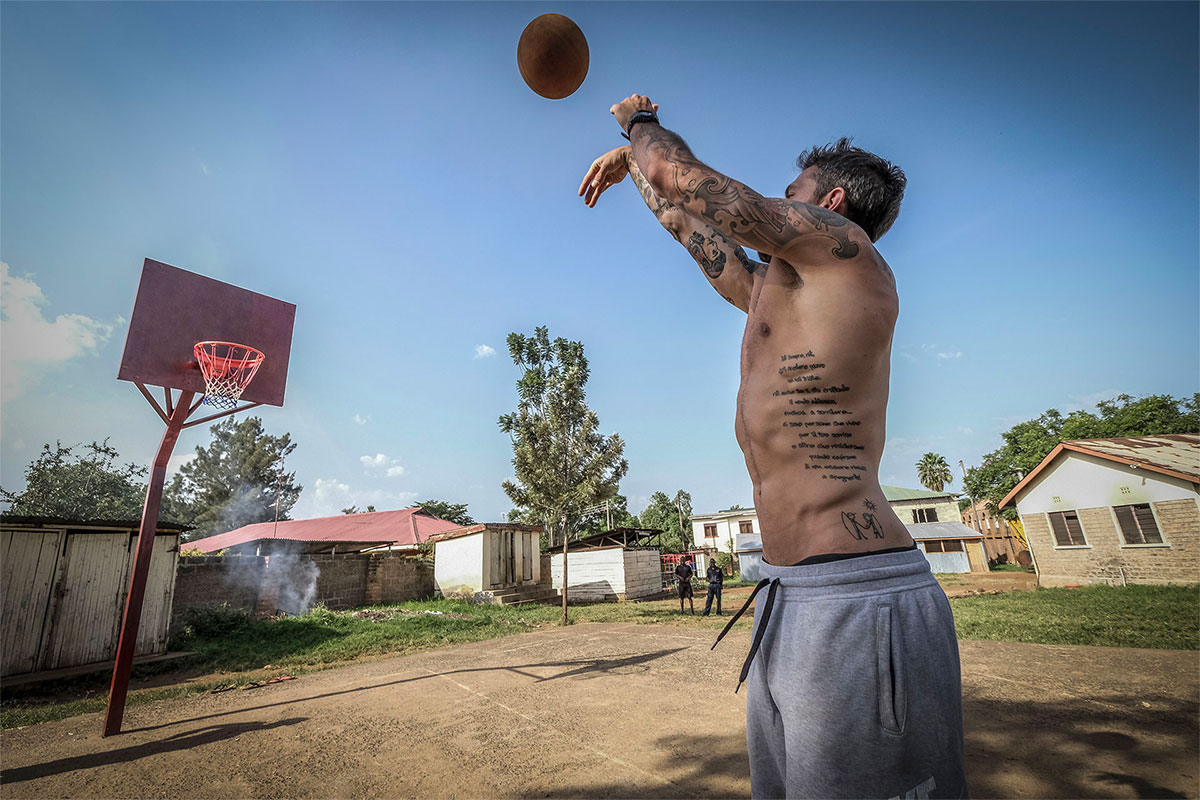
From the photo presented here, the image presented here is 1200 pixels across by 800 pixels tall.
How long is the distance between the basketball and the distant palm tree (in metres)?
54.6

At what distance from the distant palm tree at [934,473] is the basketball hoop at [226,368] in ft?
176

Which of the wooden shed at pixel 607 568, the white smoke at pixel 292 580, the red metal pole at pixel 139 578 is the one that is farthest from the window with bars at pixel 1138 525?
the white smoke at pixel 292 580

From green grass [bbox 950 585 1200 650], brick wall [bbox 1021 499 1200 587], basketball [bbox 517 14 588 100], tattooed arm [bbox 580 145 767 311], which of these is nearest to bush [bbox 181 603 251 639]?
basketball [bbox 517 14 588 100]

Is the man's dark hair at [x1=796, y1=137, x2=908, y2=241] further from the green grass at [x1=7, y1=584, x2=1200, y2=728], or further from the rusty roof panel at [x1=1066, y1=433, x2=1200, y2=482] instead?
the rusty roof panel at [x1=1066, y1=433, x2=1200, y2=482]

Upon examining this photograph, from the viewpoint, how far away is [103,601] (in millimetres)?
9719

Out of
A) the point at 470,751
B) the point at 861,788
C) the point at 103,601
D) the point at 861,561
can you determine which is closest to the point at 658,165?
the point at 861,561

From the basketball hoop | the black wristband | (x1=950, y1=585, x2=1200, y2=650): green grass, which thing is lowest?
(x1=950, y1=585, x2=1200, y2=650): green grass

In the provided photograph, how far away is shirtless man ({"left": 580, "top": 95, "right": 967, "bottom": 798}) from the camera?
1.30 m

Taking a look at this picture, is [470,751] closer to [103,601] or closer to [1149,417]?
[103,601]

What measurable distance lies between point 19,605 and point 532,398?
736 inches

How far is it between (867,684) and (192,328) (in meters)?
8.93

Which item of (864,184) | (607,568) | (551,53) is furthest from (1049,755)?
(607,568)

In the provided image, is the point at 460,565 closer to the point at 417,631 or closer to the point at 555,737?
the point at 417,631

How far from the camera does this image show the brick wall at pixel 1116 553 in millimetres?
15594
